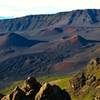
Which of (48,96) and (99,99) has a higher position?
(48,96)

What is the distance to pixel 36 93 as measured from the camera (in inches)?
3036

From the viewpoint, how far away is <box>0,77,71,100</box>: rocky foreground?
7519cm

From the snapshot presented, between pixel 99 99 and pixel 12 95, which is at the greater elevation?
pixel 12 95

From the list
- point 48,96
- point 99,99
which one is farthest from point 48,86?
point 99,99

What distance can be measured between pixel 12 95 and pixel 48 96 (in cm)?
671

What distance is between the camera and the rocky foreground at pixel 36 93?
7519 centimetres

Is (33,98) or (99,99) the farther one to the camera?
(99,99)

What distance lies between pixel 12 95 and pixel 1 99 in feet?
12.8

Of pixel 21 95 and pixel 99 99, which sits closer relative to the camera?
pixel 21 95

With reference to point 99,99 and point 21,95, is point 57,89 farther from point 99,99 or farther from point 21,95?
point 99,99

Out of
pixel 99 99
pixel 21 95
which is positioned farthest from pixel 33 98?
pixel 99 99

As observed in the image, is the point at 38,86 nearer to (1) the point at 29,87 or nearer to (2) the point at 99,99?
(1) the point at 29,87

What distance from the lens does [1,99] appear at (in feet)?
259

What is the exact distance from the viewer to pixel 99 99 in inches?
3851
